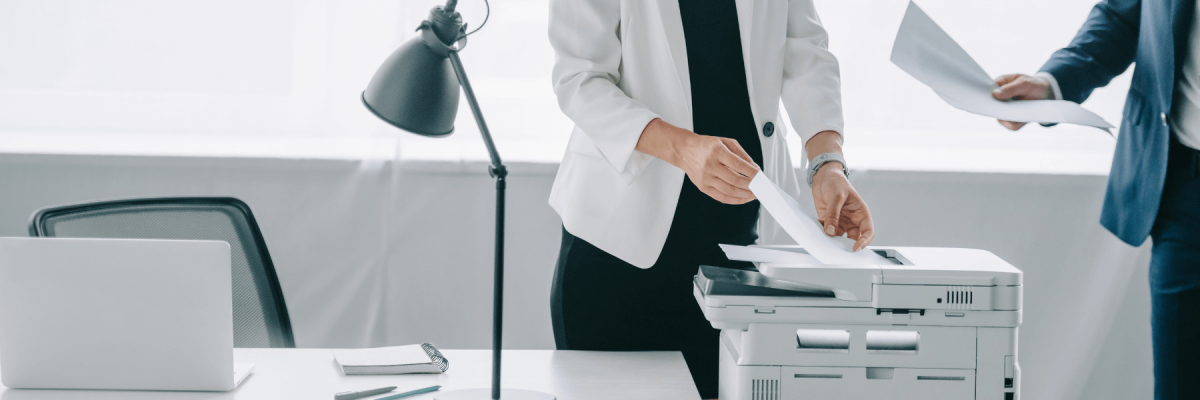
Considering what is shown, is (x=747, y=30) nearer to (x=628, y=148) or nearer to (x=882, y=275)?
(x=628, y=148)

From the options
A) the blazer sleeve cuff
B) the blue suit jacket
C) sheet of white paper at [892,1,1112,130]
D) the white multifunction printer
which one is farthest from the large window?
the white multifunction printer

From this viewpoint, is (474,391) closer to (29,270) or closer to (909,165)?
(29,270)

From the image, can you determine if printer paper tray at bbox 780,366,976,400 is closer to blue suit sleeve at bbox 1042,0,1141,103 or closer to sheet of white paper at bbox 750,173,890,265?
sheet of white paper at bbox 750,173,890,265

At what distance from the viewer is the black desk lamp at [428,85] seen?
941 millimetres

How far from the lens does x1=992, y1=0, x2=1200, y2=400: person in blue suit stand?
1.60 metres

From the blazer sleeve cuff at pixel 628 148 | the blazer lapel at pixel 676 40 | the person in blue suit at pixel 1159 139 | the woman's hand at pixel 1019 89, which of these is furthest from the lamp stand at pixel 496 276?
the person in blue suit at pixel 1159 139

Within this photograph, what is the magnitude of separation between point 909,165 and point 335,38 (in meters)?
1.71

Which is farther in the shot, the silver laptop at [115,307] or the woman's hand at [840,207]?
the woman's hand at [840,207]

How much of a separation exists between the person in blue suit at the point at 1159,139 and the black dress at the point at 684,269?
1.86ft

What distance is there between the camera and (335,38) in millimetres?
2324

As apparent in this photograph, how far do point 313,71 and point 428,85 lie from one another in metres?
1.54

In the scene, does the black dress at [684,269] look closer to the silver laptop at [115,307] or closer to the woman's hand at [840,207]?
the woman's hand at [840,207]

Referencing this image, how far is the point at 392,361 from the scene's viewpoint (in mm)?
1152

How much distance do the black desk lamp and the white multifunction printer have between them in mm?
319
